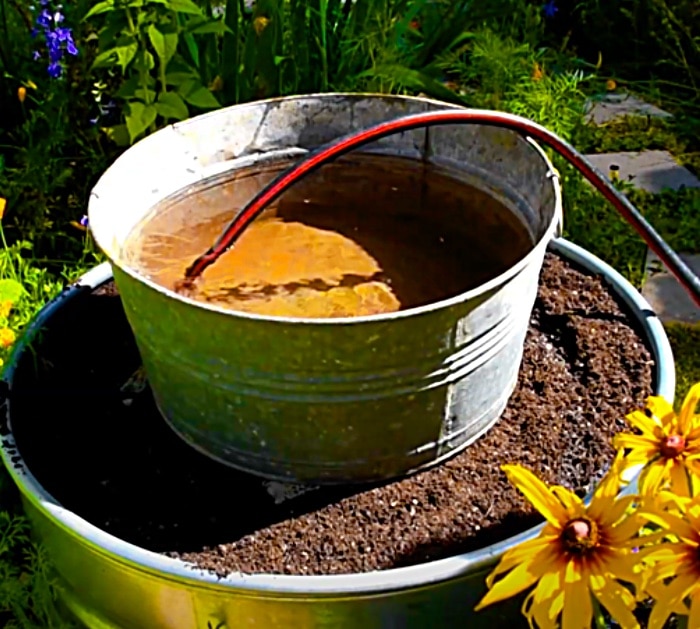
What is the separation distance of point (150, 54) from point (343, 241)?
2.85ft

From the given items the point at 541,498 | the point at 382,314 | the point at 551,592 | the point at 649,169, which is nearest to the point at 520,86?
the point at 649,169

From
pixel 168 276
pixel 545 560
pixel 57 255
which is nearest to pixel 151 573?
pixel 168 276

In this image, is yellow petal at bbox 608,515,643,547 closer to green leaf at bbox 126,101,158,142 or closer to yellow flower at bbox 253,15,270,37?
green leaf at bbox 126,101,158,142

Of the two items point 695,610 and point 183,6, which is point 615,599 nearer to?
point 695,610

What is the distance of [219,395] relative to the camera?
1.67 m

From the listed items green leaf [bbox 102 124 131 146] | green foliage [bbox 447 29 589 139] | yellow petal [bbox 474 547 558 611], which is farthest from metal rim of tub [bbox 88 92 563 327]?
green foliage [bbox 447 29 589 139]

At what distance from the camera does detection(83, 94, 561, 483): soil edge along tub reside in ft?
5.06

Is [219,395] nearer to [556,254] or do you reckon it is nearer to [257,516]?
[257,516]

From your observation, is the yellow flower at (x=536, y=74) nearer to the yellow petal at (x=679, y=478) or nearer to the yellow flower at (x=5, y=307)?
the yellow flower at (x=5, y=307)

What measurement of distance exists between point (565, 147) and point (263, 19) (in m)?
1.26

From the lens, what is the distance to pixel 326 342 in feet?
4.97

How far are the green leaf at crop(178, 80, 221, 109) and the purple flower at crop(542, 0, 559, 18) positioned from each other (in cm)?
172

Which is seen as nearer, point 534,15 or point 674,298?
point 674,298

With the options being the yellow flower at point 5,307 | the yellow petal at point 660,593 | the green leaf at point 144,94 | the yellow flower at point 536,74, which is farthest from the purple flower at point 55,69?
the yellow petal at point 660,593
